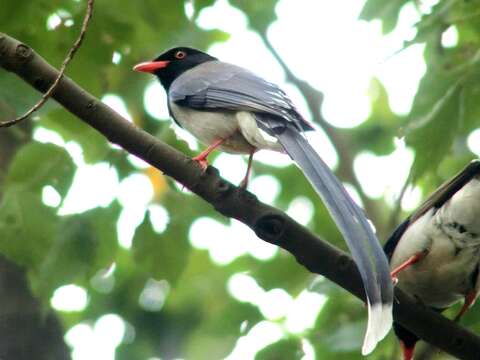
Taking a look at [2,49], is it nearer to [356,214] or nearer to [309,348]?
[356,214]

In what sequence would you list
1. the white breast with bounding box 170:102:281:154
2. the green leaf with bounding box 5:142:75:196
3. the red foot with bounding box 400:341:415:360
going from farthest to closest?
the red foot with bounding box 400:341:415:360 < the green leaf with bounding box 5:142:75:196 < the white breast with bounding box 170:102:281:154

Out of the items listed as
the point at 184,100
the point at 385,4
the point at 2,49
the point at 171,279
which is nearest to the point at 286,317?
the point at 171,279

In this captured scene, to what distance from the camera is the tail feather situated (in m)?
3.91

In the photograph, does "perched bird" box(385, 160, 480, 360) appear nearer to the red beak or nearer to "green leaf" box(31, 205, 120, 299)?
"green leaf" box(31, 205, 120, 299)

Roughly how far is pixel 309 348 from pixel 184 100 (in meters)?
1.91

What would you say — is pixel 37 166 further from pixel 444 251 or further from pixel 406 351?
pixel 406 351

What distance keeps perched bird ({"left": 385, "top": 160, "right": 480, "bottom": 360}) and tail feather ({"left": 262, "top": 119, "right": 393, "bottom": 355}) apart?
1492mm

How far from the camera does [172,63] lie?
7.45 m

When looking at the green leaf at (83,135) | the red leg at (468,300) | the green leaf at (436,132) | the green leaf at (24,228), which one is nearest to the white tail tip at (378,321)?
the green leaf at (436,132)

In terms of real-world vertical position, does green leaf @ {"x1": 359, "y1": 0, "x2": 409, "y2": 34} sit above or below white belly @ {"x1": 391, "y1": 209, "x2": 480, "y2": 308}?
above

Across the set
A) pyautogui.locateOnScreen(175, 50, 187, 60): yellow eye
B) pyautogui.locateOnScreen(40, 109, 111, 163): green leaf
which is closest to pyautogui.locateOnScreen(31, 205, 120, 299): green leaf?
pyautogui.locateOnScreen(40, 109, 111, 163): green leaf

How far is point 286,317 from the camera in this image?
7719 mm

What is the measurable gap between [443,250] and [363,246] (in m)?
2.22

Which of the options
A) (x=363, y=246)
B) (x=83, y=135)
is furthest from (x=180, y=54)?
(x=363, y=246)
